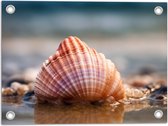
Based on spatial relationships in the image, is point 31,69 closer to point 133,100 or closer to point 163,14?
point 133,100

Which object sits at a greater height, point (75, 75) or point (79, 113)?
point (75, 75)

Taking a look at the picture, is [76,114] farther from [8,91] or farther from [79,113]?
[8,91]

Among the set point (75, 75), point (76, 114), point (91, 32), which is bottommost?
point (76, 114)

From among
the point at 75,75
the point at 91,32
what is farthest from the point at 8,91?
the point at 91,32

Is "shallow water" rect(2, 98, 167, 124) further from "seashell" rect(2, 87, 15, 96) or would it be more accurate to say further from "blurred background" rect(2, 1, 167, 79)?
"blurred background" rect(2, 1, 167, 79)

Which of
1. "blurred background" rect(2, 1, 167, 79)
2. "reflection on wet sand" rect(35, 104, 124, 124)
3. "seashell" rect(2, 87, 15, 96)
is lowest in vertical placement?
"reflection on wet sand" rect(35, 104, 124, 124)

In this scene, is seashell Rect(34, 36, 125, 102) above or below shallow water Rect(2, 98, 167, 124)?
above

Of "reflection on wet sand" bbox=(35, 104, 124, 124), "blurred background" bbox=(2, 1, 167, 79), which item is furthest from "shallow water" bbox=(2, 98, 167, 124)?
"blurred background" bbox=(2, 1, 167, 79)
